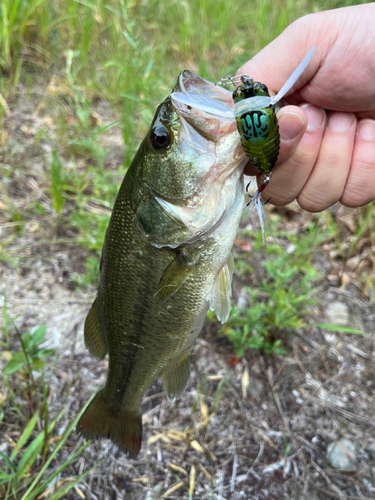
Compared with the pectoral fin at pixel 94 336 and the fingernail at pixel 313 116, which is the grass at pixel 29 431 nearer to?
the pectoral fin at pixel 94 336

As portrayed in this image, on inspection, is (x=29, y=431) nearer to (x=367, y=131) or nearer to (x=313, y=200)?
(x=313, y=200)

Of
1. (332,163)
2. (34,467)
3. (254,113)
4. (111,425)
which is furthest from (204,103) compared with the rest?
(34,467)

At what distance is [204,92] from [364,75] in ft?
2.81

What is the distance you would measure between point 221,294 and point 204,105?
0.70 metres

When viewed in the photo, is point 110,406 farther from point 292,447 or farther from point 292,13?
point 292,13

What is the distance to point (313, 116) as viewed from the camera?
67.9 inches

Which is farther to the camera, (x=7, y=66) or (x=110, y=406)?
(x=7, y=66)

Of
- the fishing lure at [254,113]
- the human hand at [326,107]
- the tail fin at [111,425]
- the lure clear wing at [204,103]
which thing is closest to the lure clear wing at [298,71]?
the fishing lure at [254,113]

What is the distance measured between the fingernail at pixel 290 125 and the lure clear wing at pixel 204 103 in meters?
0.26

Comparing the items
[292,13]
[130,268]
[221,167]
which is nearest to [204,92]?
[221,167]

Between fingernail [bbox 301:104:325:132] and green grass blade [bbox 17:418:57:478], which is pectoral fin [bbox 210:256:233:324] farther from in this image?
green grass blade [bbox 17:418:57:478]

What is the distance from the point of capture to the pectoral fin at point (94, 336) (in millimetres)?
1691

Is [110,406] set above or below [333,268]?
above

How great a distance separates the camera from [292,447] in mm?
2127
